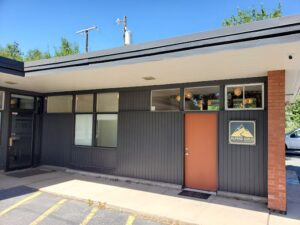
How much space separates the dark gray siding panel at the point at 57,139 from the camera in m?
8.84

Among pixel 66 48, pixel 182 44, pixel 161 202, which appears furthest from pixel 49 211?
pixel 66 48

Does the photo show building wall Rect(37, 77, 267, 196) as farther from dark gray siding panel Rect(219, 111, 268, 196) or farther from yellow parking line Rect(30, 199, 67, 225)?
yellow parking line Rect(30, 199, 67, 225)

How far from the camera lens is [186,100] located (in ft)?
22.2

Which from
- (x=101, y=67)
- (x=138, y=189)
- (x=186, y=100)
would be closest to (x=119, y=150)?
(x=138, y=189)

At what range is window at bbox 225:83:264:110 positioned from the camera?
5.79 m

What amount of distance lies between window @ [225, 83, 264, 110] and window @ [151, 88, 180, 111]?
1.38 m

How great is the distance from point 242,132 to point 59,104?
21.7 ft

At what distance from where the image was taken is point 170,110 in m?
6.91

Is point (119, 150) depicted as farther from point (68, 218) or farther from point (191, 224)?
point (191, 224)

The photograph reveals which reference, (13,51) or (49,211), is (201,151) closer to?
(49,211)

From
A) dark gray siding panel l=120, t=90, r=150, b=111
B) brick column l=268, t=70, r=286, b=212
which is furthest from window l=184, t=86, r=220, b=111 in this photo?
brick column l=268, t=70, r=286, b=212

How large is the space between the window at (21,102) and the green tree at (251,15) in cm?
1718

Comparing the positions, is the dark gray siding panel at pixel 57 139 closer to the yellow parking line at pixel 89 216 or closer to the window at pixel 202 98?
the yellow parking line at pixel 89 216

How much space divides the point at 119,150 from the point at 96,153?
94 centimetres
